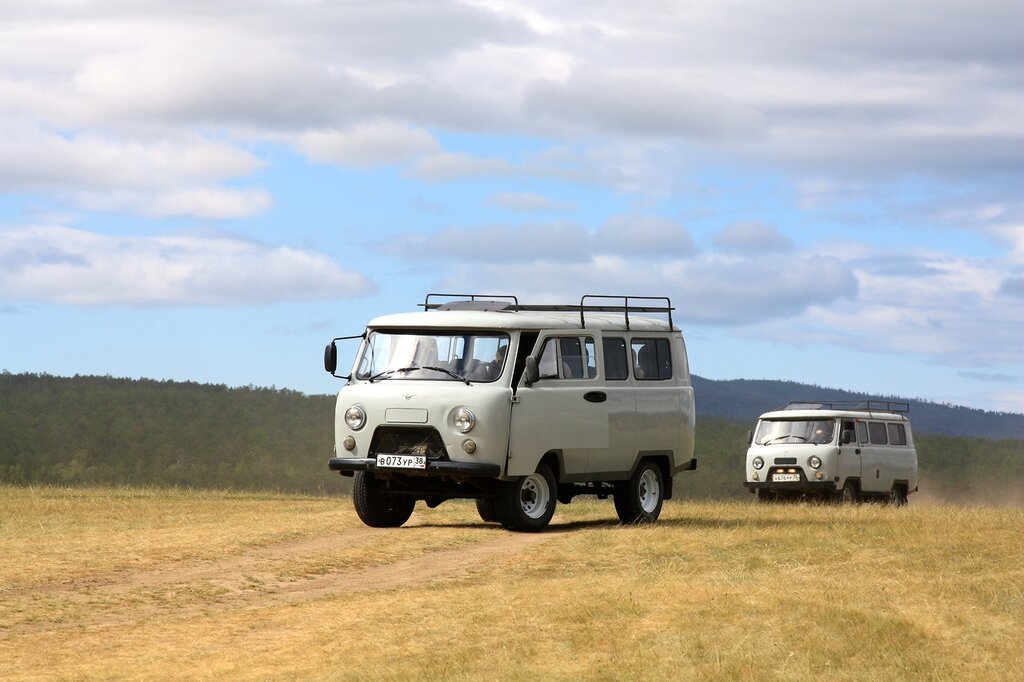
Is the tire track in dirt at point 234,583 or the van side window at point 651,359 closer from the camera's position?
the tire track in dirt at point 234,583

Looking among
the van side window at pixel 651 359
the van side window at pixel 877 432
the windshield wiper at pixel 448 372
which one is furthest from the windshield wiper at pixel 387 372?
the van side window at pixel 877 432

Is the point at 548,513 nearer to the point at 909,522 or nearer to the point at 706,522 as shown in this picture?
the point at 706,522

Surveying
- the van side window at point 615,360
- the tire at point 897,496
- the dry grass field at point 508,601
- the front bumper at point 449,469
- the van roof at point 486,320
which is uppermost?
the van roof at point 486,320

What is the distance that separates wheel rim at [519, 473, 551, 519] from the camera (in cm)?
2009

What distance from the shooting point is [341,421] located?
20.0m

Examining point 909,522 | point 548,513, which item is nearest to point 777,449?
point 909,522

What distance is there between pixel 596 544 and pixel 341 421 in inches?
158

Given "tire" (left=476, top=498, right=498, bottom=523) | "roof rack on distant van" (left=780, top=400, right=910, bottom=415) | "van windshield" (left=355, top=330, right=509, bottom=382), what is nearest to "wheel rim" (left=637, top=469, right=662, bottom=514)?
"tire" (left=476, top=498, right=498, bottom=523)

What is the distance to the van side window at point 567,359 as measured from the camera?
1998 centimetres

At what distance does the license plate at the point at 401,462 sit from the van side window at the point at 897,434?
17.5 metres

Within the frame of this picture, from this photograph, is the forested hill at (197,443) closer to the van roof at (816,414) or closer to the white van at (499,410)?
the van roof at (816,414)

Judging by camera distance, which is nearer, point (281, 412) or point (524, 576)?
point (524, 576)

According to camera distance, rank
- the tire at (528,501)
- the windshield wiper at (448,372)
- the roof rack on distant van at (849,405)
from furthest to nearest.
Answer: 1. the roof rack on distant van at (849,405)
2. the tire at (528,501)
3. the windshield wiper at (448,372)

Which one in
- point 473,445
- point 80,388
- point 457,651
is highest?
point 80,388
